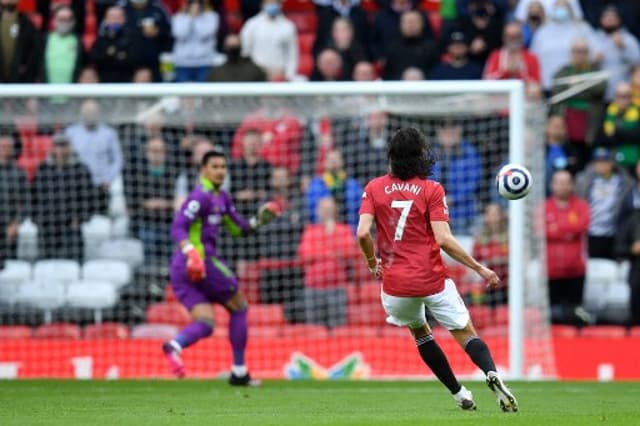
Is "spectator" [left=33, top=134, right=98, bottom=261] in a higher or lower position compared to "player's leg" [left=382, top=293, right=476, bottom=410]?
higher

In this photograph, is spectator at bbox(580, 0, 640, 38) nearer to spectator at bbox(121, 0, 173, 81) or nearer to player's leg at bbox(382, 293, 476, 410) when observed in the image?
spectator at bbox(121, 0, 173, 81)

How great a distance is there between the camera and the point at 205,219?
14.9 metres

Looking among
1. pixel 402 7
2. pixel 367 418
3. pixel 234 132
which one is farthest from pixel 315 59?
pixel 367 418

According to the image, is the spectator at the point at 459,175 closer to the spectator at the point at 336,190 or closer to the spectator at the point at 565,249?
the spectator at the point at 565,249

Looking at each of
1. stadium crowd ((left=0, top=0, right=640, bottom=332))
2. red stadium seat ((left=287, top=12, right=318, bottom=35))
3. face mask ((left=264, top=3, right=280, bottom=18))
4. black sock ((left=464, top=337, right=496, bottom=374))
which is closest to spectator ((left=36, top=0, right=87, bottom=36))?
stadium crowd ((left=0, top=0, right=640, bottom=332))

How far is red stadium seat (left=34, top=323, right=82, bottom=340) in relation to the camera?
56.4 feet

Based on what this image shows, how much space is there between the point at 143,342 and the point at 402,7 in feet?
22.8

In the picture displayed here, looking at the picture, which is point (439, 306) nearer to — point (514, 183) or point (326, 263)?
point (514, 183)

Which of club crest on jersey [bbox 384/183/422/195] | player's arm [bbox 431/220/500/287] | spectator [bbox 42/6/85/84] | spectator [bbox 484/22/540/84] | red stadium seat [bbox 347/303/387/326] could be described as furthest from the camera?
spectator [bbox 42/6/85/84]

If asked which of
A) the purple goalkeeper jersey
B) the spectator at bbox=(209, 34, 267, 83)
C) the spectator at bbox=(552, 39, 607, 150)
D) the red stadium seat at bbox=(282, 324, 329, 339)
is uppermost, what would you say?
the spectator at bbox=(209, 34, 267, 83)

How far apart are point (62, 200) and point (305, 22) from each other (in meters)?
5.66

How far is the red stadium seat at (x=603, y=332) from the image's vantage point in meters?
17.2

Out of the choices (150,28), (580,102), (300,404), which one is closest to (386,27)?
(580,102)

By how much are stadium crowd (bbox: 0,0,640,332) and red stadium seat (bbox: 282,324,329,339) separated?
1.00 feet
